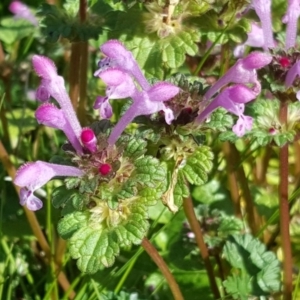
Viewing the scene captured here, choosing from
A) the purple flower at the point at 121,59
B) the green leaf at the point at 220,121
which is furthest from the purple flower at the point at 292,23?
the purple flower at the point at 121,59

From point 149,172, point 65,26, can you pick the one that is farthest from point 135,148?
point 65,26

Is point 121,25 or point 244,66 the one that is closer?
point 244,66

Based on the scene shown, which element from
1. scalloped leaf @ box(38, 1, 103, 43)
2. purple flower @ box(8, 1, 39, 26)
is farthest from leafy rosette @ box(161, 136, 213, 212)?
purple flower @ box(8, 1, 39, 26)

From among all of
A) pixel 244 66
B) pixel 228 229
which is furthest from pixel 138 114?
pixel 228 229

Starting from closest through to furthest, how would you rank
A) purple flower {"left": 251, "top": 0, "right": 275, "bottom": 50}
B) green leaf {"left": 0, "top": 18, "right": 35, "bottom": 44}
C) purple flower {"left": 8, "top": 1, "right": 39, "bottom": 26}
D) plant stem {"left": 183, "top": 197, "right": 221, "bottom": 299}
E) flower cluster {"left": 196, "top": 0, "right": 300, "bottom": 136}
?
flower cluster {"left": 196, "top": 0, "right": 300, "bottom": 136}
plant stem {"left": 183, "top": 197, "right": 221, "bottom": 299}
purple flower {"left": 251, "top": 0, "right": 275, "bottom": 50}
purple flower {"left": 8, "top": 1, "right": 39, "bottom": 26}
green leaf {"left": 0, "top": 18, "right": 35, "bottom": 44}

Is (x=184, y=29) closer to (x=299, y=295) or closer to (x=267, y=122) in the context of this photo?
(x=267, y=122)

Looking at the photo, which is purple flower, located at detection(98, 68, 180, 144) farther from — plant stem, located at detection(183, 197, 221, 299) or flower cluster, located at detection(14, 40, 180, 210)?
plant stem, located at detection(183, 197, 221, 299)

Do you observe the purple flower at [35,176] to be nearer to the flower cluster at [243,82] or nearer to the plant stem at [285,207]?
the flower cluster at [243,82]
